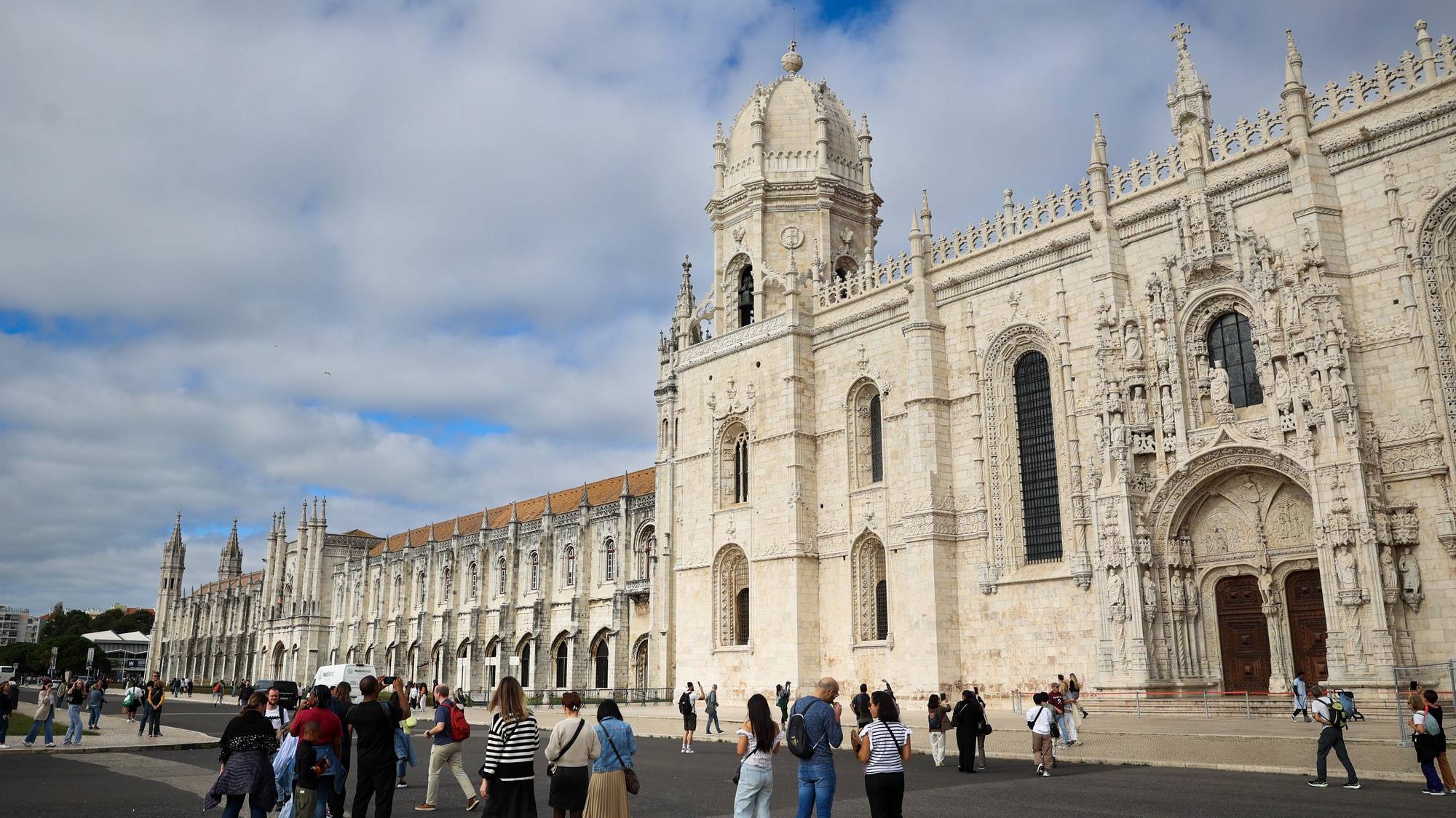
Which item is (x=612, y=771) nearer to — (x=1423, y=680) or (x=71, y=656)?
(x=1423, y=680)

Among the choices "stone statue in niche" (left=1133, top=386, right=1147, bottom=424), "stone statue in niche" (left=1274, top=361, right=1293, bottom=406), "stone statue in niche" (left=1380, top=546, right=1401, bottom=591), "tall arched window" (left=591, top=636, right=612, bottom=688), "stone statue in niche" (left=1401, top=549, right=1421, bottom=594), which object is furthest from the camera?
"tall arched window" (left=591, top=636, right=612, bottom=688)

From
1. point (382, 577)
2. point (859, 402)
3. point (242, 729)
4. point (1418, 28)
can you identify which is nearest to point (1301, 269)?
point (1418, 28)

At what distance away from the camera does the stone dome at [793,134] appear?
125 feet

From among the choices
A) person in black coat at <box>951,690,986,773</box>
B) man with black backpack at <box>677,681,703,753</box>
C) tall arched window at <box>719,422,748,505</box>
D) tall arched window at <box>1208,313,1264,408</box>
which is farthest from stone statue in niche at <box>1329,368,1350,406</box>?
tall arched window at <box>719,422,748,505</box>

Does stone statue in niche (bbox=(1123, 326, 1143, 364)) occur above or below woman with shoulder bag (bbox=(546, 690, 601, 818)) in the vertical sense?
above

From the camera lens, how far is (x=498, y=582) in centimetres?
6209

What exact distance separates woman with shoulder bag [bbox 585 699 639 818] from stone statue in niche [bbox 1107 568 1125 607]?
19219mm

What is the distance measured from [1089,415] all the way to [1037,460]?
2.30 meters

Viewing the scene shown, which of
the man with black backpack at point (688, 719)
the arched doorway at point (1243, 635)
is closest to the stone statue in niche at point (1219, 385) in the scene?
the arched doorway at point (1243, 635)

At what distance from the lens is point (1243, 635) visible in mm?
24984

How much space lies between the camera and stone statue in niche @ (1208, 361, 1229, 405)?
81.4 ft

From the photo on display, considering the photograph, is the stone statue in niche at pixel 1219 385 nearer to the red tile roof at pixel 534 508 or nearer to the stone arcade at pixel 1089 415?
the stone arcade at pixel 1089 415

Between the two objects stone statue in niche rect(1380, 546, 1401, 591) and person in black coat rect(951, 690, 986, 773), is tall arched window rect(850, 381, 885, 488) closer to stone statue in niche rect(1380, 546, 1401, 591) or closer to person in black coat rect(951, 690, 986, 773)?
stone statue in niche rect(1380, 546, 1401, 591)

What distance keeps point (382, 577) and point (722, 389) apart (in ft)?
142
